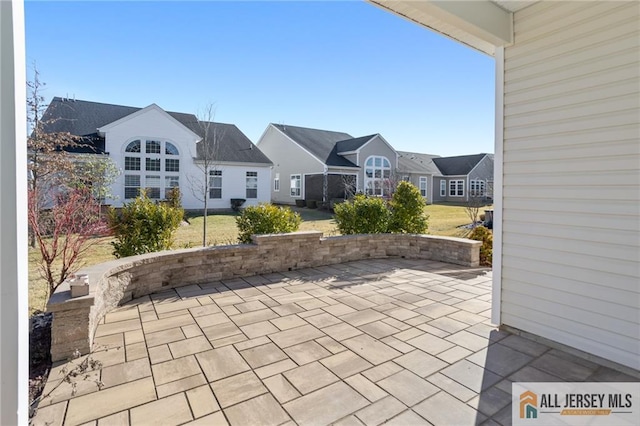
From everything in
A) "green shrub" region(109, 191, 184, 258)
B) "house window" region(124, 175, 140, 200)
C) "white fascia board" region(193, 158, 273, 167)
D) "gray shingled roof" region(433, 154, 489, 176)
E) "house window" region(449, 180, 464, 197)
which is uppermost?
"gray shingled roof" region(433, 154, 489, 176)

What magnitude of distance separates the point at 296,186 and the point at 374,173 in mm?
6077

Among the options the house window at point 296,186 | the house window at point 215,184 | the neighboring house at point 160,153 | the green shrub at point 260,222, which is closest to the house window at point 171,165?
the neighboring house at point 160,153

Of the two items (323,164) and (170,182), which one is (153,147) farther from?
(323,164)

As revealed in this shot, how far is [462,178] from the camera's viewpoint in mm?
31562

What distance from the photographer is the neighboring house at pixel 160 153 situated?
16562 mm

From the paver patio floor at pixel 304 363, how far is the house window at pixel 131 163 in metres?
14.9

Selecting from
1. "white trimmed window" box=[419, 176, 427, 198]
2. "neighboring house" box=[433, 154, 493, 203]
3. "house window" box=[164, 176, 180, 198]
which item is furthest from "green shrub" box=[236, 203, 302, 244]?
"neighboring house" box=[433, 154, 493, 203]

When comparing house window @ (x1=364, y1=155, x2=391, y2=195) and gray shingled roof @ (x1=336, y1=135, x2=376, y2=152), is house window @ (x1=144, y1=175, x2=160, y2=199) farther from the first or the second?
house window @ (x1=364, y1=155, x2=391, y2=195)

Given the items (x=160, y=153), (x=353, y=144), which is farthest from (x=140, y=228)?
(x=353, y=144)

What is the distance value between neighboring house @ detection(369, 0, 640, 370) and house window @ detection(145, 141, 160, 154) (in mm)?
17391

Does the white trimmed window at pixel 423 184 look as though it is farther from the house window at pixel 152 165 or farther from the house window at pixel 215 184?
the house window at pixel 152 165

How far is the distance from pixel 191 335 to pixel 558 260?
148 inches

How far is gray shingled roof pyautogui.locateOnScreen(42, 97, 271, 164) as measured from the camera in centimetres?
1634

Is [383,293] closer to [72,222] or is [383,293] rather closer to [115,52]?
[72,222]
